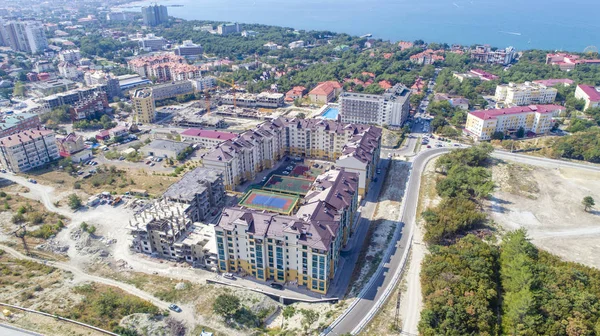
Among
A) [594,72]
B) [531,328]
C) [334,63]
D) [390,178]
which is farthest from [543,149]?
[334,63]

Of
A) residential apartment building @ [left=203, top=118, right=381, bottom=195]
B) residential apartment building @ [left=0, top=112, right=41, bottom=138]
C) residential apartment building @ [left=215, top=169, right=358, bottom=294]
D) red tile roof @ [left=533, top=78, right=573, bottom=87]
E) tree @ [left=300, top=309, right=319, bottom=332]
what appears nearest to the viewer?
tree @ [left=300, top=309, right=319, bottom=332]

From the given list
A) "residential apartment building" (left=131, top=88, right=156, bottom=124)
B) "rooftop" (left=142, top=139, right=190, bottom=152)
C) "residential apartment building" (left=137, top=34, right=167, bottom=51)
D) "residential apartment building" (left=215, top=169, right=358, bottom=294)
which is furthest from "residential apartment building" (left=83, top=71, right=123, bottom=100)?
A: "residential apartment building" (left=215, top=169, right=358, bottom=294)

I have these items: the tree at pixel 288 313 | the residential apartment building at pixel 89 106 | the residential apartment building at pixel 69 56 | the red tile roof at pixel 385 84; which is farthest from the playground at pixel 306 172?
the residential apartment building at pixel 69 56

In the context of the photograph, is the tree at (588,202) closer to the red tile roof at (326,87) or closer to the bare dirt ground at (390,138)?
the bare dirt ground at (390,138)

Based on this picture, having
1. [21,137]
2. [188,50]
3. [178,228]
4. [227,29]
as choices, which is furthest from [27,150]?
[227,29]

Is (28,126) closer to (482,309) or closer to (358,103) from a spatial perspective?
(358,103)

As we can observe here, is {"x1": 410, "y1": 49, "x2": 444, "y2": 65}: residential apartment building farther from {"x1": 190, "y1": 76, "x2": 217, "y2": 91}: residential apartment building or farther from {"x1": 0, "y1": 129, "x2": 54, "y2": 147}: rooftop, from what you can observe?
{"x1": 0, "y1": 129, "x2": 54, "y2": 147}: rooftop
